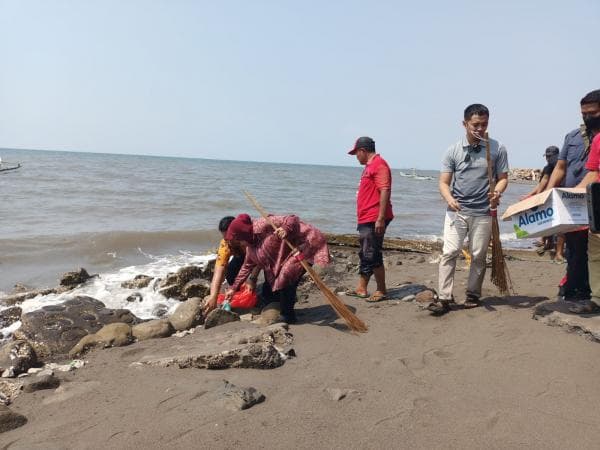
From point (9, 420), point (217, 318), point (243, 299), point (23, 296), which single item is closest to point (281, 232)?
point (243, 299)

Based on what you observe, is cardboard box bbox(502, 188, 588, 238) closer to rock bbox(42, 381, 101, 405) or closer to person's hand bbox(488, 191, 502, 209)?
person's hand bbox(488, 191, 502, 209)

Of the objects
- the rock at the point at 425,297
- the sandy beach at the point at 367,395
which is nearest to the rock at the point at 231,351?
the sandy beach at the point at 367,395

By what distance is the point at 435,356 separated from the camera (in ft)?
11.4

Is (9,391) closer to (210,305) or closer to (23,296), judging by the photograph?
(210,305)

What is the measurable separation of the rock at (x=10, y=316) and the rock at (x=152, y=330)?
1.98m

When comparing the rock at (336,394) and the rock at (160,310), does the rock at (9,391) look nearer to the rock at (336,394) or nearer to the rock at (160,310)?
the rock at (160,310)

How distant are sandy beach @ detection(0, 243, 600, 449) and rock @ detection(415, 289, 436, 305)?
74 centimetres

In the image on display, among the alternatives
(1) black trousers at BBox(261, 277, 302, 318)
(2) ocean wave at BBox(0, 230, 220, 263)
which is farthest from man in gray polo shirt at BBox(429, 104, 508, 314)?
(2) ocean wave at BBox(0, 230, 220, 263)

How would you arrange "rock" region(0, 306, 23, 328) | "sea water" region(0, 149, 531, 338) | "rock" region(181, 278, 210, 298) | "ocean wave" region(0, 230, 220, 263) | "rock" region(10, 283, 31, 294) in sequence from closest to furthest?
"rock" region(0, 306, 23, 328) → "rock" region(181, 278, 210, 298) → "rock" region(10, 283, 31, 294) → "sea water" region(0, 149, 531, 338) → "ocean wave" region(0, 230, 220, 263)

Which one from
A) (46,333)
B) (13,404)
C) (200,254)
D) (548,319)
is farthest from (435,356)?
(200,254)

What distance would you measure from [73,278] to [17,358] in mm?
3263

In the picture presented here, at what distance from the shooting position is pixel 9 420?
9.53ft

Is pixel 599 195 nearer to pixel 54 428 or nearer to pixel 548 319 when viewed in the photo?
pixel 548 319

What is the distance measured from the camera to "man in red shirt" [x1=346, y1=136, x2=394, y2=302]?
4.84m
